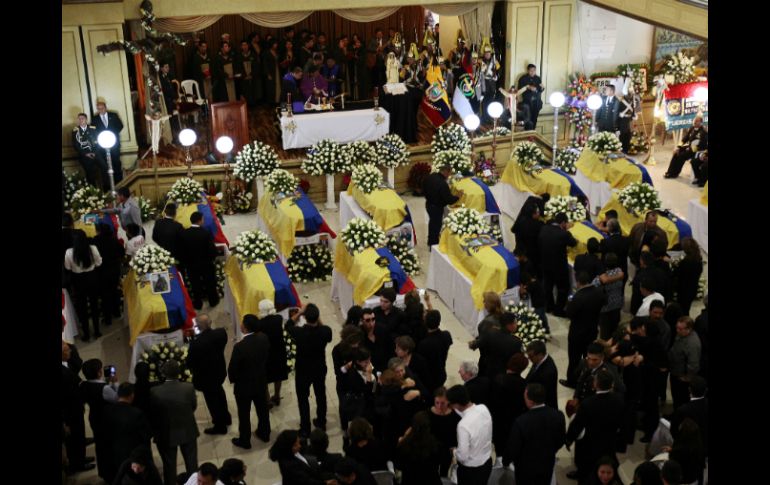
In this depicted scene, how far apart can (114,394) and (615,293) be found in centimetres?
530

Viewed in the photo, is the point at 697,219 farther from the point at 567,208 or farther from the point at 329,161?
the point at 329,161

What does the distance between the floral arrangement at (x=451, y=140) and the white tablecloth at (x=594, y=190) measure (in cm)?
194

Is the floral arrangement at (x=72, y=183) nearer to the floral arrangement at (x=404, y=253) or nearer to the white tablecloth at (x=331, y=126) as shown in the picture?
the white tablecloth at (x=331, y=126)

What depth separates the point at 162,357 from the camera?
8445mm

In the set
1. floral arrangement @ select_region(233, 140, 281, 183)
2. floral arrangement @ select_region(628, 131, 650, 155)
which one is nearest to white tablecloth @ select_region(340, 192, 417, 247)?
floral arrangement @ select_region(233, 140, 281, 183)

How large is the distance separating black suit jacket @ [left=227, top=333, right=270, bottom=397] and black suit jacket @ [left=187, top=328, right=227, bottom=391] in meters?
0.14

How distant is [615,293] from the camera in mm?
9203

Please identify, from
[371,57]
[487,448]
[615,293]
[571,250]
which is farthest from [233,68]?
[487,448]

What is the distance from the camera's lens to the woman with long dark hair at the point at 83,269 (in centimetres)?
948

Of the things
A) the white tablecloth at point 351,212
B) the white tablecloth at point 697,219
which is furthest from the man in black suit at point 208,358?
the white tablecloth at point 697,219

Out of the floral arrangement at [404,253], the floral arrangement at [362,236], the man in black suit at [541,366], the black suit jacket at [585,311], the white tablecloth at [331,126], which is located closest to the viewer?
the man in black suit at [541,366]

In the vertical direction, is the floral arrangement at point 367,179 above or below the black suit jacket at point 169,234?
above

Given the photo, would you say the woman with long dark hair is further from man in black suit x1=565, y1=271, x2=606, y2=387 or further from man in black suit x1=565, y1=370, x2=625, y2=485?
man in black suit x1=565, y1=370, x2=625, y2=485
